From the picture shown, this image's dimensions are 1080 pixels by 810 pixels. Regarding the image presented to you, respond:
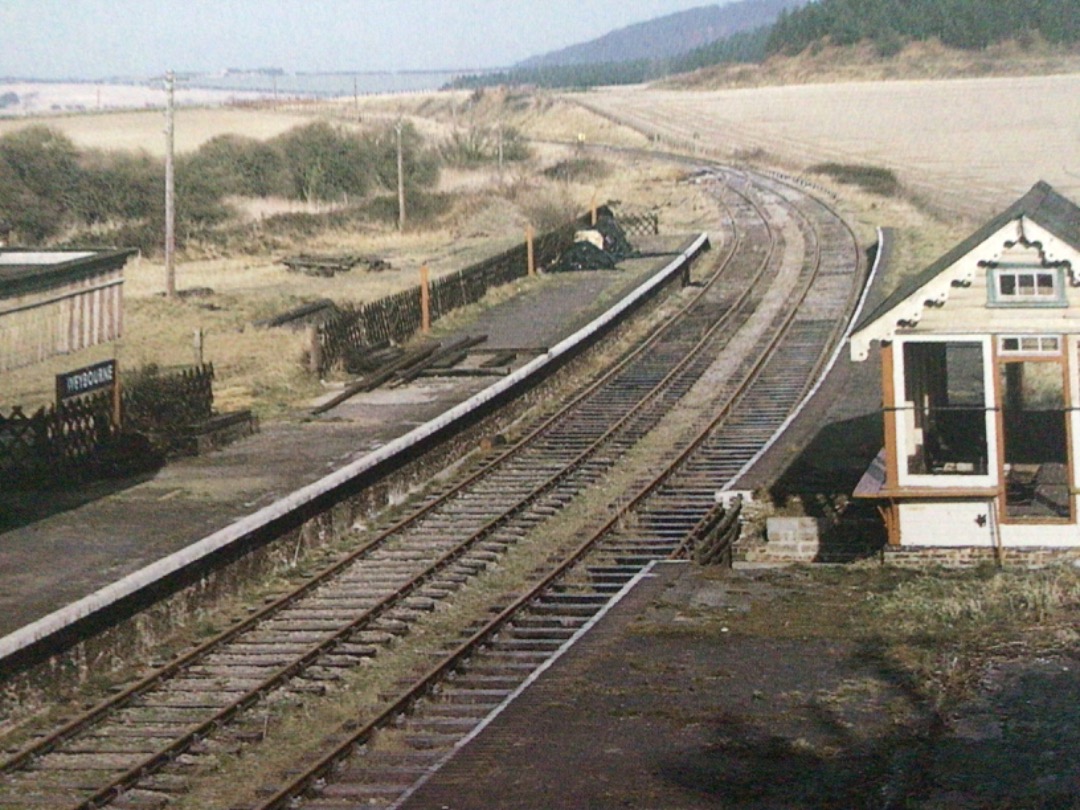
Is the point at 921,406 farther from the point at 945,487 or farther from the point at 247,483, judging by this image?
the point at 247,483

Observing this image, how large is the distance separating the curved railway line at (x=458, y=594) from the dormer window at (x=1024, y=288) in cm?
432

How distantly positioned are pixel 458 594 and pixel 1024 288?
233 inches

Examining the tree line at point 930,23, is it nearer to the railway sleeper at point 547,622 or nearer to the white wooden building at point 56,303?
the white wooden building at point 56,303

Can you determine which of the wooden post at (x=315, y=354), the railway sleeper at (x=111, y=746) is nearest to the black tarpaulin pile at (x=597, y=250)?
the wooden post at (x=315, y=354)

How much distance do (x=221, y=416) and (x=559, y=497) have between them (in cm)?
480

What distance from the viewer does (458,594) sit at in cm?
1669

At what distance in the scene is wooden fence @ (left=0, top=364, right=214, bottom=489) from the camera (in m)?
19.4

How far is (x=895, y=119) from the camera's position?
89.8 meters

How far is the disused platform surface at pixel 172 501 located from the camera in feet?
50.2

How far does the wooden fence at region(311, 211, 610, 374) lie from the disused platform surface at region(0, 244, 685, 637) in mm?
1815

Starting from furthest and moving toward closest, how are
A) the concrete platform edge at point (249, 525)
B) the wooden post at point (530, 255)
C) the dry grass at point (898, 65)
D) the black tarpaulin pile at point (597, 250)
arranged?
the dry grass at point (898, 65) → the black tarpaulin pile at point (597, 250) → the wooden post at point (530, 255) → the concrete platform edge at point (249, 525)

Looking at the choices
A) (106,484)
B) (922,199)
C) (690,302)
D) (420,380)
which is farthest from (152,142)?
(106,484)

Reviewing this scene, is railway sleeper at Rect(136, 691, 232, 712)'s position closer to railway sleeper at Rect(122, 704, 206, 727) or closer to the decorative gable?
railway sleeper at Rect(122, 704, 206, 727)

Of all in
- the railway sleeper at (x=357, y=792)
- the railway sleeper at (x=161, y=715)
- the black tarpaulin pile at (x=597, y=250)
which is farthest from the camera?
the black tarpaulin pile at (x=597, y=250)
